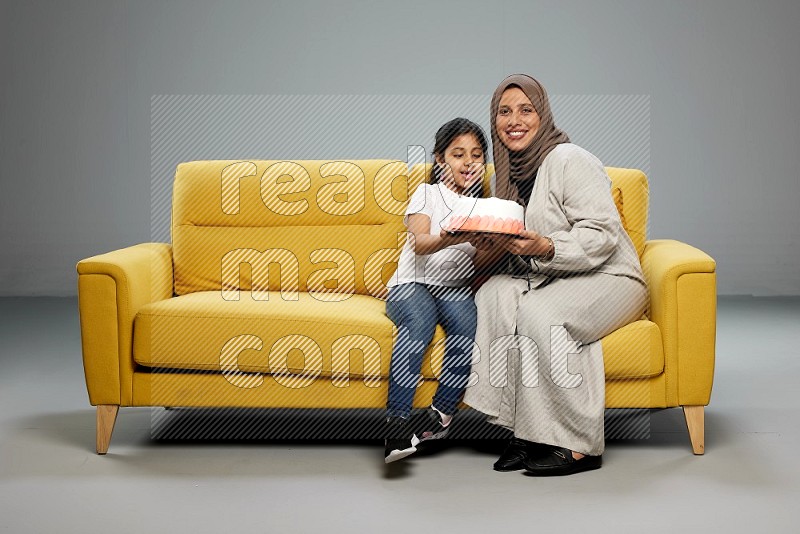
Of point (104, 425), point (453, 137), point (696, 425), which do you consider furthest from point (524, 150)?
point (104, 425)

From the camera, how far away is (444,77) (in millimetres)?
6031

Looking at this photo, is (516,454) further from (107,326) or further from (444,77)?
(444,77)

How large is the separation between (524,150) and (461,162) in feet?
0.63

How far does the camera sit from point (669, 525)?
88.1 inches

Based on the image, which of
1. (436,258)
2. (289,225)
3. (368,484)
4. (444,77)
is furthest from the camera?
(444,77)

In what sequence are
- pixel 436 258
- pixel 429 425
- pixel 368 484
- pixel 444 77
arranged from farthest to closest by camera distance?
1. pixel 444 77
2. pixel 436 258
3. pixel 429 425
4. pixel 368 484

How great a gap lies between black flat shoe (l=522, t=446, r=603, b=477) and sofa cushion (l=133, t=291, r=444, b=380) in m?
0.36

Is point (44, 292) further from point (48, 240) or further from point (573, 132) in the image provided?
point (573, 132)

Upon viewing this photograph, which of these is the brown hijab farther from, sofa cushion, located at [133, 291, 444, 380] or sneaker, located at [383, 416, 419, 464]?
sneaker, located at [383, 416, 419, 464]

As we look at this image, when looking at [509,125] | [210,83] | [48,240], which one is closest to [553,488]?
[509,125]

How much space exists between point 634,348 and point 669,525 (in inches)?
23.4

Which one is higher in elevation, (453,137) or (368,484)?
(453,137)

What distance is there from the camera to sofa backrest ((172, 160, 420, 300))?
3.26 metres

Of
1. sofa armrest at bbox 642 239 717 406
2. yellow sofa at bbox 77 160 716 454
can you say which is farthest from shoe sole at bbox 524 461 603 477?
sofa armrest at bbox 642 239 717 406
